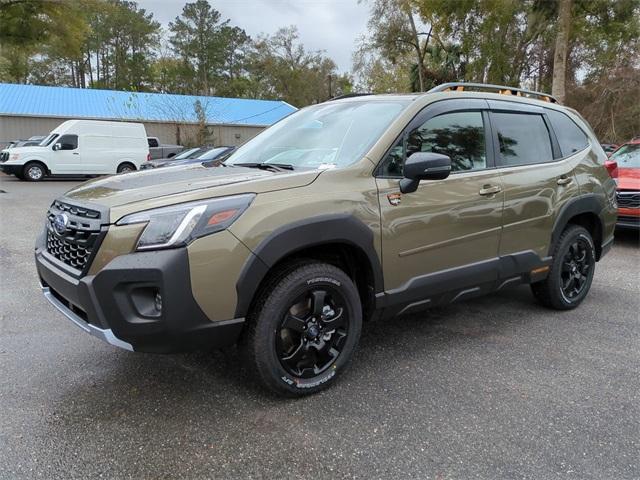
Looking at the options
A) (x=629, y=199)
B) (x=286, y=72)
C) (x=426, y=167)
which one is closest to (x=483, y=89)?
(x=426, y=167)

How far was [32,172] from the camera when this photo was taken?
18.6 meters

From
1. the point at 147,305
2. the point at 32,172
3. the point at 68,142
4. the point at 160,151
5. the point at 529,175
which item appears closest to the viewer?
the point at 147,305

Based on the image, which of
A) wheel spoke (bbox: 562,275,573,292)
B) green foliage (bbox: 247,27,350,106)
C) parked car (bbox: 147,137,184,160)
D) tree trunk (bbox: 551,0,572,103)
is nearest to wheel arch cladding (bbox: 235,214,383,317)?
wheel spoke (bbox: 562,275,573,292)

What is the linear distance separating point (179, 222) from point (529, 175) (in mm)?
2792

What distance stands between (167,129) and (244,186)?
32.7 meters

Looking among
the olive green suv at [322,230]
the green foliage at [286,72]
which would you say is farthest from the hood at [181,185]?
the green foliage at [286,72]

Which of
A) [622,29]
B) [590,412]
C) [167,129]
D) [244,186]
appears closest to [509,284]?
[590,412]

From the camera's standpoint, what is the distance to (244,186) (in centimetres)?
265

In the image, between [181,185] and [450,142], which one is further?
[450,142]

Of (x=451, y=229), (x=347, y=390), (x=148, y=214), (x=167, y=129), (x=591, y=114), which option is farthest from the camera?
(x=167, y=129)

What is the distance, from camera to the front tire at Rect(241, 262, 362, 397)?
2662mm

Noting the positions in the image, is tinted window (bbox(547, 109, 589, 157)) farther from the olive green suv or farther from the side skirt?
the side skirt

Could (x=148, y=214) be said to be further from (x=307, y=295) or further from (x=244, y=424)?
(x=244, y=424)

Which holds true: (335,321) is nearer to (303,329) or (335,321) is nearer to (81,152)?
(303,329)
